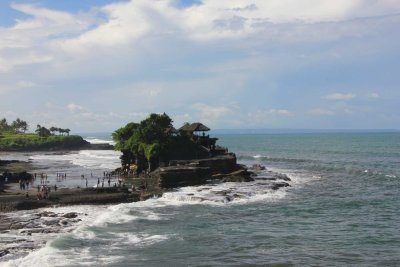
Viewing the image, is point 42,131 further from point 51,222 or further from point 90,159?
point 51,222

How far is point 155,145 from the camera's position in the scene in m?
70.4

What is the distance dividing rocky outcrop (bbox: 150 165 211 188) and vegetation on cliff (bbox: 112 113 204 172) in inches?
267

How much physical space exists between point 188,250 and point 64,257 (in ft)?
25.7

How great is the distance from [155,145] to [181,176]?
10.5 m

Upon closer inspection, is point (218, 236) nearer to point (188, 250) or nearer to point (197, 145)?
point (188, 250)

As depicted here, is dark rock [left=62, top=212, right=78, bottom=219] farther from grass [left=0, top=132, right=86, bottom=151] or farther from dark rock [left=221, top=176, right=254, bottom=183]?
grass [left=0, top=132, right=86, bottom=151]

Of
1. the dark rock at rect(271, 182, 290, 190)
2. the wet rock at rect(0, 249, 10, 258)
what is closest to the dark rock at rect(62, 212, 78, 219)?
the wet rock at rect(0, 249, 10, 258)

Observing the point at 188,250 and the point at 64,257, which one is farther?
the point at 188,250

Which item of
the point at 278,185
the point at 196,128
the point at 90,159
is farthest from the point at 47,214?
the point at 90,159

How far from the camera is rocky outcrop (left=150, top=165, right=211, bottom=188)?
60344mm

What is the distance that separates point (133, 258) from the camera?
28453 mm

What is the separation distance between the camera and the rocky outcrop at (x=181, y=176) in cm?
6034

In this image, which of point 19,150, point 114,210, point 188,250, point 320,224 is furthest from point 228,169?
point 19,150

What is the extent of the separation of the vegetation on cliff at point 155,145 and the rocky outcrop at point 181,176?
22.2ft
